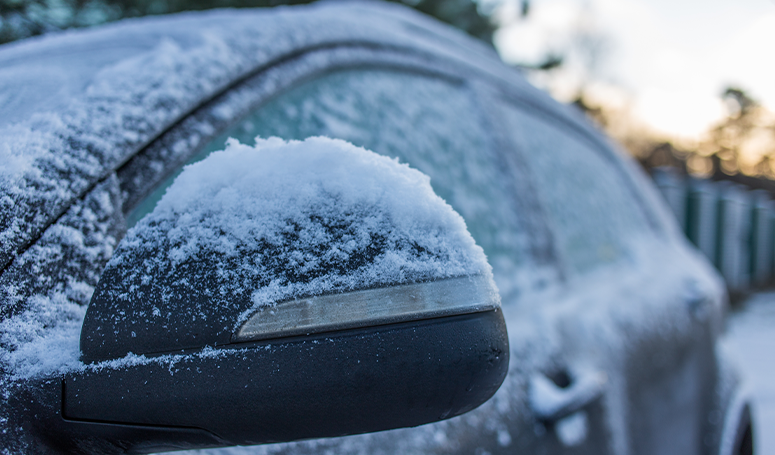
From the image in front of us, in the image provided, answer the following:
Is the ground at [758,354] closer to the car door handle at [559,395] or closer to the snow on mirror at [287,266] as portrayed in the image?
the car door handle at [559,395]

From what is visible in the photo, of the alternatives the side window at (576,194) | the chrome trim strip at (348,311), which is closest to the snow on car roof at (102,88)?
the chrome trim strip at (348,311)

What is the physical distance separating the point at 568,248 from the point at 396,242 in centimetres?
131

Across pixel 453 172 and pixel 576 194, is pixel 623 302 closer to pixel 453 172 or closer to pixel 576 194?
pixel 576 194

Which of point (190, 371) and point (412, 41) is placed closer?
point (190, 371)

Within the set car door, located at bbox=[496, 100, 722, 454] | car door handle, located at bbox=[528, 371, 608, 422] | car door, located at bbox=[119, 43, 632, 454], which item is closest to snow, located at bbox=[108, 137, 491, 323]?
car door, located at bbox=[119, 43, 632, 454]

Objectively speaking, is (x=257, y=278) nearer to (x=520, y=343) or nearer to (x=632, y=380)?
(x=520, y=343)

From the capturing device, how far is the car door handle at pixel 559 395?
1162mm

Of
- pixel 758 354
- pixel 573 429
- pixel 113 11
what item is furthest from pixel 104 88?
pixel 758 354

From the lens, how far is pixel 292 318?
1.82 feet

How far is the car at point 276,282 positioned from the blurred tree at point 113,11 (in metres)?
3.51

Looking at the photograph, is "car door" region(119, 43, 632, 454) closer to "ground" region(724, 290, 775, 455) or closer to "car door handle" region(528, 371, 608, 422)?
"car door handle" region(528, 371, 608, 422)

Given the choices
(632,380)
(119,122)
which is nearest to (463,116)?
(632,380)

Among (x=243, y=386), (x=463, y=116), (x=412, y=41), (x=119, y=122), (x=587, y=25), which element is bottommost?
(x=243, y=386)

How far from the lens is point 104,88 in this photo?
837 millimetres
